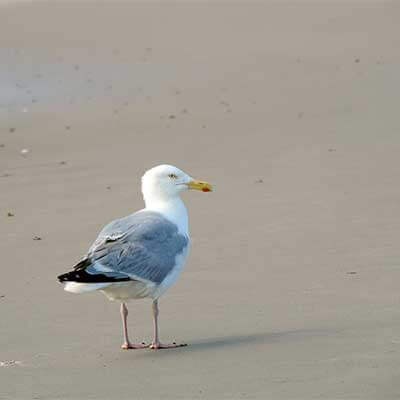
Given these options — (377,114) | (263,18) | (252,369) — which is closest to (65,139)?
(377,114)

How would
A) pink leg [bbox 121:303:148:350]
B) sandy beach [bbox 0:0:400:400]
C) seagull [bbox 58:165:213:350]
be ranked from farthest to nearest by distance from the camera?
pink leg [bbox 121:303:148:350]
seagull [bbox 58:165:213:350]
sandy beach [bbox 0:0:400:400]

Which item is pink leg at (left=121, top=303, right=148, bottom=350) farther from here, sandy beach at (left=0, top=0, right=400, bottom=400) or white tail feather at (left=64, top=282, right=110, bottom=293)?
white tail feather at (left=64, top=282, right=110, bottom=293)

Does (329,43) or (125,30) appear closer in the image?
(329,43)

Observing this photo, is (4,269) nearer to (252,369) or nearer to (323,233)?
(323,233)

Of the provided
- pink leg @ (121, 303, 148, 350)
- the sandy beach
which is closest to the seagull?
pink leg @ (121, 303, 148, 350)

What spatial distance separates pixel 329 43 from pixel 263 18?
3584 millimetres

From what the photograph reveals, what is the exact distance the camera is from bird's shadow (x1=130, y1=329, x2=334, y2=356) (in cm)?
653

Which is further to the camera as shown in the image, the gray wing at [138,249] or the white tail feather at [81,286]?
the gray wing at [138,249]

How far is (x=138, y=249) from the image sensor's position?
6.66 metres

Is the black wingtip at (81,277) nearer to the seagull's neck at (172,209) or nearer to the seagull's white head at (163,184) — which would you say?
the seagull's neck at (172,209)

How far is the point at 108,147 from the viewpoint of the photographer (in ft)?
50.0

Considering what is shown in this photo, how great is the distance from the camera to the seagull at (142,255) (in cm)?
635

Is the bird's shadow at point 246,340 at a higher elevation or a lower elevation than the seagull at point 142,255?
lower

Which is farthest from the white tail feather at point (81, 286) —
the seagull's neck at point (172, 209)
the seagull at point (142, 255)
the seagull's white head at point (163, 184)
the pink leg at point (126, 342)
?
the seagull's white head at point (163, 184)
